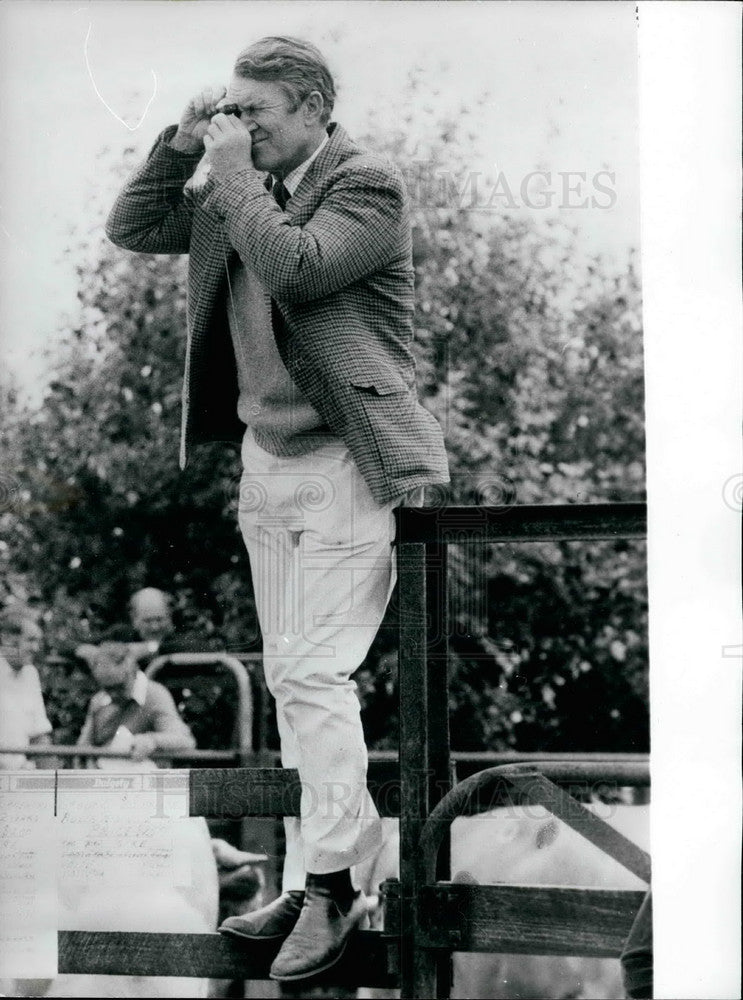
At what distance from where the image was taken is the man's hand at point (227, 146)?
2.88 m

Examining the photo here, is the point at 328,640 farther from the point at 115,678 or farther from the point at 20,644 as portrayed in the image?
the point at 20,644

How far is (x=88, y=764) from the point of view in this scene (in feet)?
9.82

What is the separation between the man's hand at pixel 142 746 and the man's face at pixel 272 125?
113 cm

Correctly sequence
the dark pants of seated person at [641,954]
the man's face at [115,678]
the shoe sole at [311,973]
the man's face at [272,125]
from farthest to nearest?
the man's face at [115,678], the man's face at [272,125], the shoe sole at [311,973], the dark pants of seated person at [641,954]

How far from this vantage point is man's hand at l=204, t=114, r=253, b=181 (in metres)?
2.88

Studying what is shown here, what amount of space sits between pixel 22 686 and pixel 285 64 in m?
1.30

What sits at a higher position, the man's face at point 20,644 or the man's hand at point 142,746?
the man's face at point 20,644

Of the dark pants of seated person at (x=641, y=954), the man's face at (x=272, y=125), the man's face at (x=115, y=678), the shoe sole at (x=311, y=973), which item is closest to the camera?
the dark pants of seated person at (x=641, y=954)

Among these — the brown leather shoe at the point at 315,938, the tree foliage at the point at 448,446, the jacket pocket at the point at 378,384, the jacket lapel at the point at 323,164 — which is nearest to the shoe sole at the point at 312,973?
the brown leather shoe at the point at 315,938

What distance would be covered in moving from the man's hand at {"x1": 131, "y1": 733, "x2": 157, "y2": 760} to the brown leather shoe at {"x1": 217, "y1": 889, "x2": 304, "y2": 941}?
363 millimetres

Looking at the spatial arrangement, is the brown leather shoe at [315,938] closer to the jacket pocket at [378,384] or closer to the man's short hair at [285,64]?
the jacket pocket at [378,384]

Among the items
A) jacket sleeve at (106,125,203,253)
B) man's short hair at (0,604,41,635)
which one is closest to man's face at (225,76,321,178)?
jacket sleeve at (106,125,203,253)

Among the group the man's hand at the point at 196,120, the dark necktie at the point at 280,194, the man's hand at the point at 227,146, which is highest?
the man's hand at the point at 196,120

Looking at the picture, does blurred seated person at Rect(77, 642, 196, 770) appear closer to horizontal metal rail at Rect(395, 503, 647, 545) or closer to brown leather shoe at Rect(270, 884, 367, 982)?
brown leather shoe at Rect(270, 884, 367, 982)
